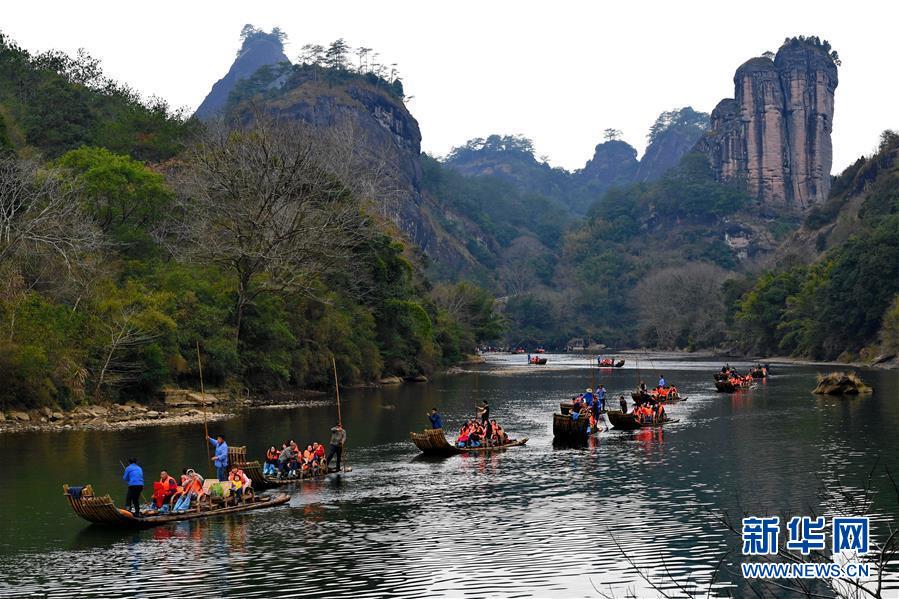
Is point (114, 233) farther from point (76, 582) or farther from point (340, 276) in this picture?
point (76, 582)

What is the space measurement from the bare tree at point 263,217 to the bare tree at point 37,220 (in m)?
8.64

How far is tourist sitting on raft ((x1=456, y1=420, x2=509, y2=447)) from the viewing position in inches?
1583

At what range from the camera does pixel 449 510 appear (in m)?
27.6

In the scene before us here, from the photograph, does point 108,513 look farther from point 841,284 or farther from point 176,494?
point 841,284

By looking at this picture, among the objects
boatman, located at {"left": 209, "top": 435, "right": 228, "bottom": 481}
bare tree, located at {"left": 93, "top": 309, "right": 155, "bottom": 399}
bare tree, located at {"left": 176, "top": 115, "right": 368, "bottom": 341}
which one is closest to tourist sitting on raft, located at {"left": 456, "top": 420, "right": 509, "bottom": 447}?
boatman, located at {"left": 209, "top": 435, "right": 228, "bottom": 481}

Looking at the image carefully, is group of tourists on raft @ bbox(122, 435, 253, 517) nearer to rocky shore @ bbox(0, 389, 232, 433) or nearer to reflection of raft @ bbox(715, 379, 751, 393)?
rocky shore @ bbox(0, 389, 232, 433)

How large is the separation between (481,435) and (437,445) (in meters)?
2.48

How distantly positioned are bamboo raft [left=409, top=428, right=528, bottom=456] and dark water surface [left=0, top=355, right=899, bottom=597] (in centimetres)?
66

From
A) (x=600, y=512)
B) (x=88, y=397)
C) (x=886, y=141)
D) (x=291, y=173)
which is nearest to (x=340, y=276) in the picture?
(x=291, y=173)

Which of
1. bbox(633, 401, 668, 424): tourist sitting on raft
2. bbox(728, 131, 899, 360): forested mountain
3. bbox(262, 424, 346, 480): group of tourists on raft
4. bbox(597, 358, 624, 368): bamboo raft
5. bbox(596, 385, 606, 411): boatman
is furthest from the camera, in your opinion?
bbox(597, 358, 624, 368): bamboo raft

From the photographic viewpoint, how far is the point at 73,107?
9244 centimetres

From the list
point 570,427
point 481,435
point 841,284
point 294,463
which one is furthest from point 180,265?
point 841,284

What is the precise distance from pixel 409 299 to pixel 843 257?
4469 cm

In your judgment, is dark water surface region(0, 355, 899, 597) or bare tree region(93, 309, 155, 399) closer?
dark water surface region(0, 355, 899, 597)
